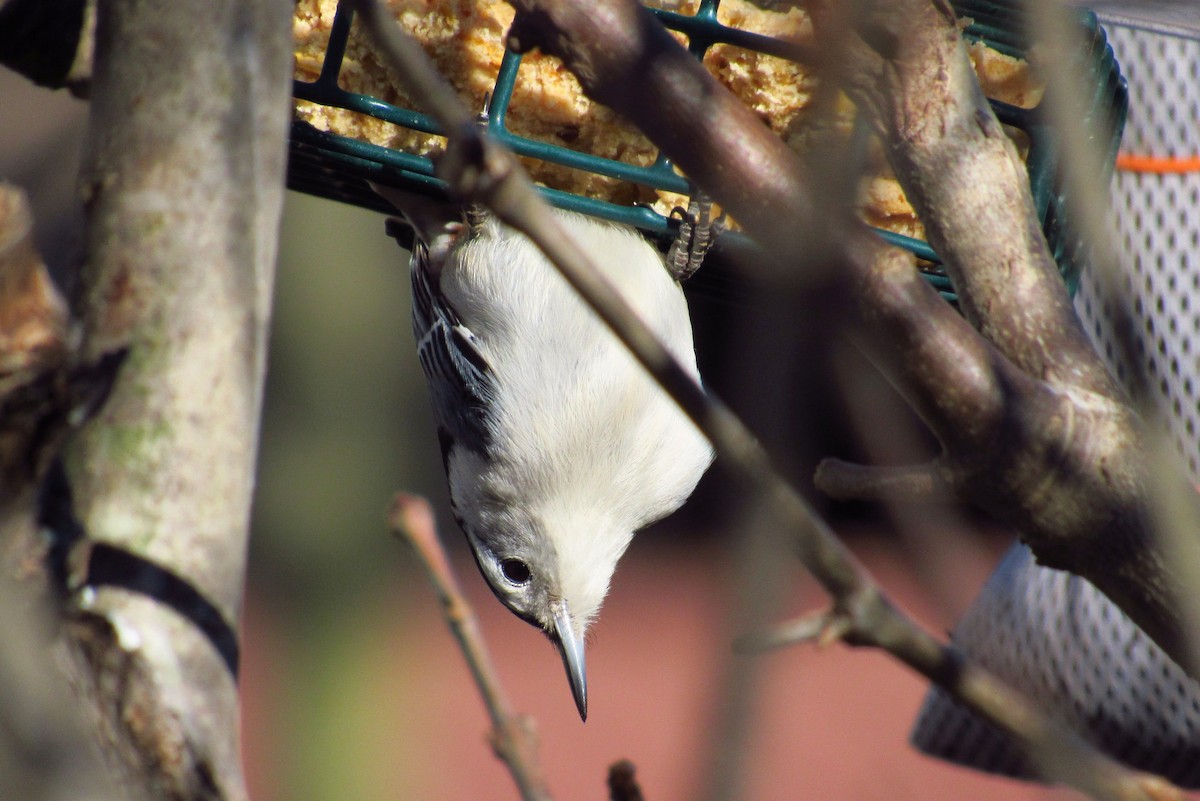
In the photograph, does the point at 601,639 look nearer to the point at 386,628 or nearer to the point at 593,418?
the point at 386,628

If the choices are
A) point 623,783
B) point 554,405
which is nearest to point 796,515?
point 623,783

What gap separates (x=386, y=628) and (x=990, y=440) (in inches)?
155

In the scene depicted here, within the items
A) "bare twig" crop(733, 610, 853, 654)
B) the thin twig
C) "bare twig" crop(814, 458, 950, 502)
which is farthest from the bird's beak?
"bare twig" crop(733, 610, 853, 654)

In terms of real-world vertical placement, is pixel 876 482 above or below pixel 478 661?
above

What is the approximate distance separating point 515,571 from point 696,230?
121cm

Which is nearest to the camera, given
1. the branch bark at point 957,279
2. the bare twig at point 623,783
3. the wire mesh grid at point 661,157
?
the bare twig at point 623,783

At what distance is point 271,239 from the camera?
4.08 ft

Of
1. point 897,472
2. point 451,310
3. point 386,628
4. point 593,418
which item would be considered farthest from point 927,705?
point 386,628

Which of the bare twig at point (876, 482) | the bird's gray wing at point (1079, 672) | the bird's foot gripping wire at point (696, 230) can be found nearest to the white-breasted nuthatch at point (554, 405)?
the bird's foot gripping wire at point (696, 230)

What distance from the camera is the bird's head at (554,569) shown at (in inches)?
131

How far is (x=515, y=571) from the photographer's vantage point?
350 centimetres

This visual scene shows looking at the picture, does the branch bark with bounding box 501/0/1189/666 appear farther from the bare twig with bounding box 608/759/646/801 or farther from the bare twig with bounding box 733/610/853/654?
the bare twig with bounding box 608/759/646/801

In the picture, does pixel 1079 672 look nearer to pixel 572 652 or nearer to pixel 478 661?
pixel 572 652

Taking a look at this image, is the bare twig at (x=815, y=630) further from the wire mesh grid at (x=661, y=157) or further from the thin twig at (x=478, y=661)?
the wire mesh grid at (x=661, y=157)
